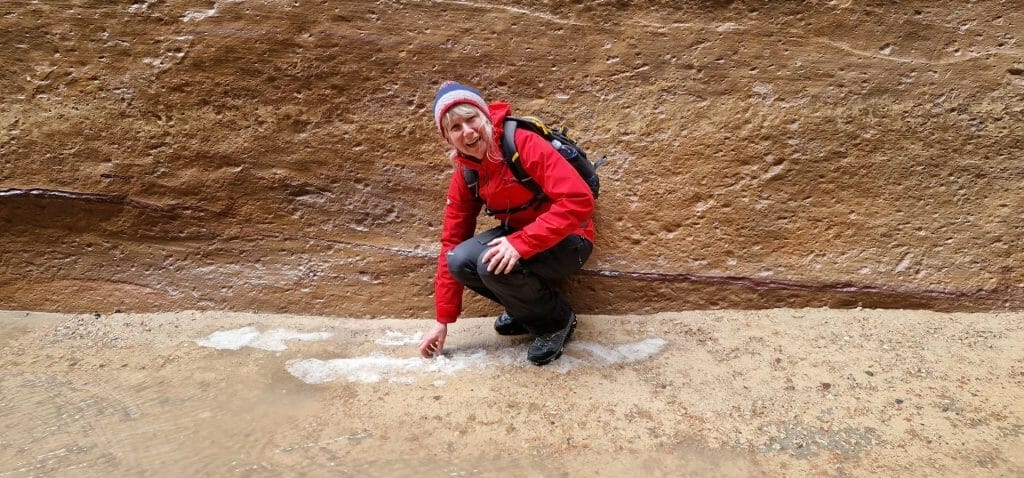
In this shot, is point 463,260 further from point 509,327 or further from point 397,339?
point 397,339

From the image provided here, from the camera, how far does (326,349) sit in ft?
8.35

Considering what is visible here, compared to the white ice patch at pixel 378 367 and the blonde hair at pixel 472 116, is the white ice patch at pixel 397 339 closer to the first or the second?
the white ice patch at pixel 378 367

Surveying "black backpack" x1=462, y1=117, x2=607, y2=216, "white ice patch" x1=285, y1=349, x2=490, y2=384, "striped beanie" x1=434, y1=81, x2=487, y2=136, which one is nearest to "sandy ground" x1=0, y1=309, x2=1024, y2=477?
"white ice patch" x1=285, y1=349, x2=490, y2=384

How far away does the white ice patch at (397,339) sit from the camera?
259 cm

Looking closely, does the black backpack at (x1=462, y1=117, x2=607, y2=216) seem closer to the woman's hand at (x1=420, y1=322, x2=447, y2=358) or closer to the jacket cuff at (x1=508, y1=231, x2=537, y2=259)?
the jacket cuff at (x1=508, y1=231, x2=537, y2=259)

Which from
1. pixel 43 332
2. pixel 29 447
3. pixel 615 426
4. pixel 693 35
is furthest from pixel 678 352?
pixel 43 332

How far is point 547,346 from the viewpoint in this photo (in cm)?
240

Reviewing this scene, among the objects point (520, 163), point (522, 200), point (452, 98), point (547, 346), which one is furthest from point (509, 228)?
point (452, 98)

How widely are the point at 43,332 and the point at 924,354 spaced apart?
11.1ft

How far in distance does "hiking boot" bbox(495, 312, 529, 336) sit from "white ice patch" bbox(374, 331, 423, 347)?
12.5 inches

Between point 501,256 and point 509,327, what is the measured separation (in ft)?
1.89

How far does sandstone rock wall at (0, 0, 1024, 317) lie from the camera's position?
8.13 ft

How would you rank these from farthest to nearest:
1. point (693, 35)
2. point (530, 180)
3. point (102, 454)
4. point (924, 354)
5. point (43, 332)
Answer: point (43, 332), point (693, 35), point (924, 354), point (530, 180), point (102, 454)

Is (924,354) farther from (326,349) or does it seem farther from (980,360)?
(326,349)
